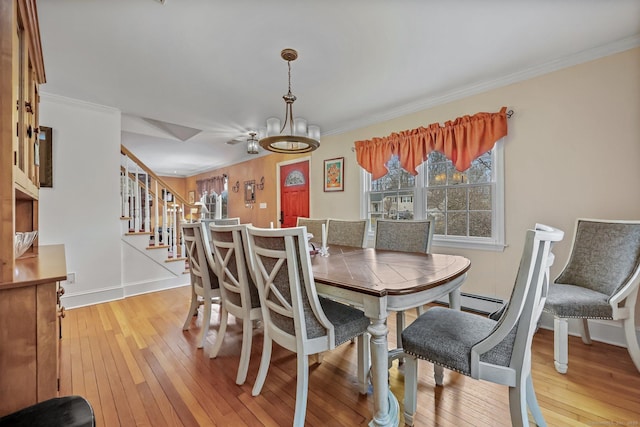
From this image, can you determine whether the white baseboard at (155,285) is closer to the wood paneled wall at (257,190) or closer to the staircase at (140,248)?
the staircase at (140,248)

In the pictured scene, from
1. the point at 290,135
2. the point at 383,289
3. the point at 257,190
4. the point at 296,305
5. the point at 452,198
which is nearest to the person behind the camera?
the point at 383,289

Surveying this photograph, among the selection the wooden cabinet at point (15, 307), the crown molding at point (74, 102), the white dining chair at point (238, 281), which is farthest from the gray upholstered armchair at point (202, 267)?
the crown molding at point (74, 102)

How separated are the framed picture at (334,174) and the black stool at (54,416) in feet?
11.8

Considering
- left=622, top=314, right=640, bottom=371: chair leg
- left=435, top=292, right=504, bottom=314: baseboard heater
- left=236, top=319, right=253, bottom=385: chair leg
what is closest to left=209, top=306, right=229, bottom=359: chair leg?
left=236, top=319, right=253, bottom=385: chair leg

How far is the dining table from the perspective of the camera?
48.8 inches

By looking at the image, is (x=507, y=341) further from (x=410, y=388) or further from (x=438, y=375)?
(x=438, y=375)

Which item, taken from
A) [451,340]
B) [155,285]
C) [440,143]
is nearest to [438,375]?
[451,340]

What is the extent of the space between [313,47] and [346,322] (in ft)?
6.56

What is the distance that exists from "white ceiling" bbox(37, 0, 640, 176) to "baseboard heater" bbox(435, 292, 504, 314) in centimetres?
213

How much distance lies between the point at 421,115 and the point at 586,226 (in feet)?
6.26

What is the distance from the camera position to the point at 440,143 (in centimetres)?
299

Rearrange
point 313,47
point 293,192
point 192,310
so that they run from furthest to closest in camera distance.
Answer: point 293,192 < point 192,310 < point 313,47

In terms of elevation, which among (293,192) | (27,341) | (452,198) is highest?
(293,192)

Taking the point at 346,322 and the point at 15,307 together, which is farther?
the point at 346,322
